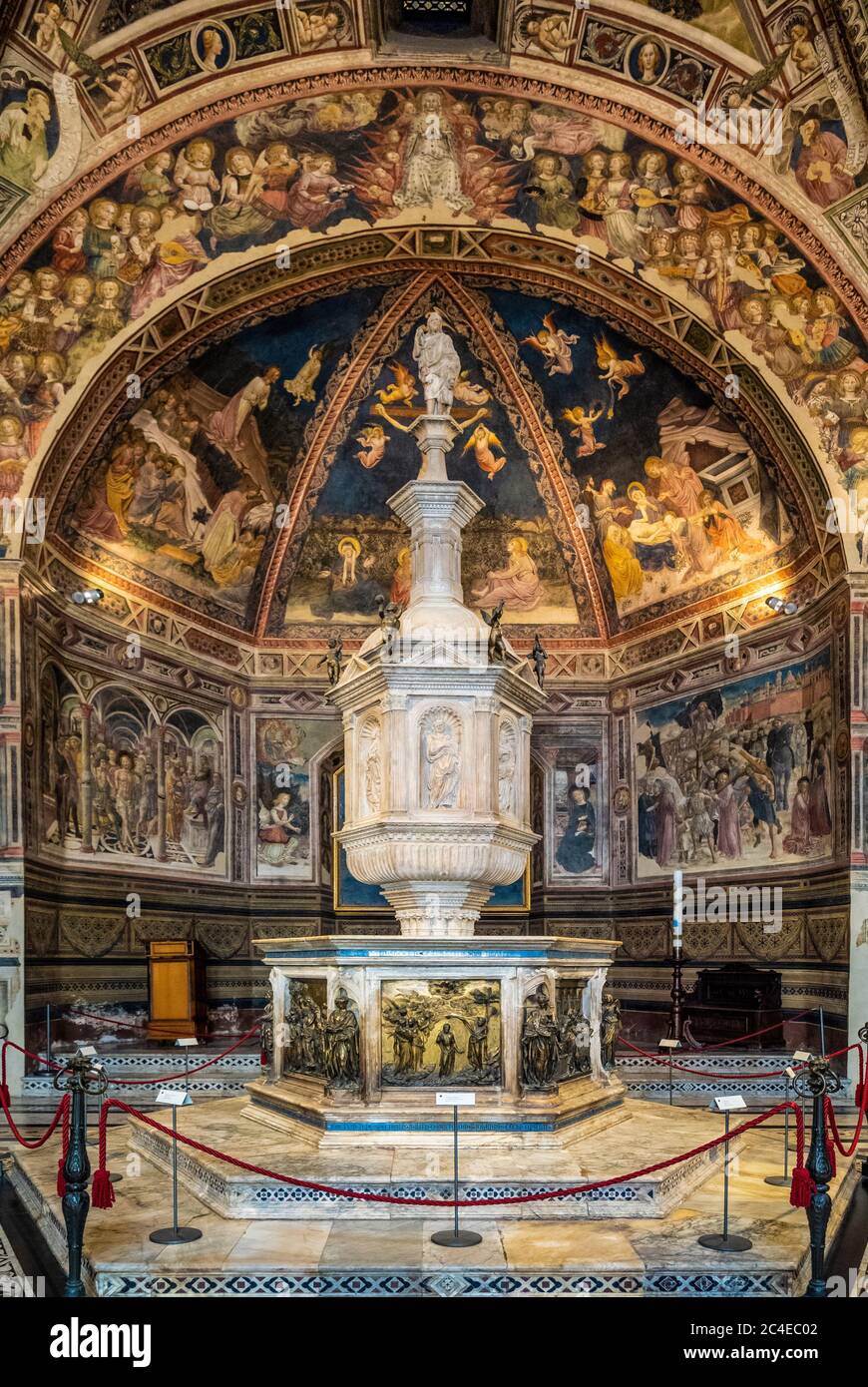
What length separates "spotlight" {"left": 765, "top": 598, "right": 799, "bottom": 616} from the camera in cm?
1552

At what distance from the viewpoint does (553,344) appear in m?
17.0

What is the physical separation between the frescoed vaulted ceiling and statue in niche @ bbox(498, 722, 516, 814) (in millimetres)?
5181

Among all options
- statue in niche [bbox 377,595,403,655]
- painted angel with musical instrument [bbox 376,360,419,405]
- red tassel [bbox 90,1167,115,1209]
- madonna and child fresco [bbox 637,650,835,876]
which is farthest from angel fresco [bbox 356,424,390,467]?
red tassel [bbox 90,1167,115,1209]

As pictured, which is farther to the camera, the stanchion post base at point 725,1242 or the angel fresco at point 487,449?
the angel fresco at point 487,449

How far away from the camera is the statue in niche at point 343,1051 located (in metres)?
9.12

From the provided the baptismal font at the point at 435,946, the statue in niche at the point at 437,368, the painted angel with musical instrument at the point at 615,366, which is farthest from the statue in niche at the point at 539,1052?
the painted angel with musical instrument at the point at 615,366

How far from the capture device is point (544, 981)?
30.6 ft

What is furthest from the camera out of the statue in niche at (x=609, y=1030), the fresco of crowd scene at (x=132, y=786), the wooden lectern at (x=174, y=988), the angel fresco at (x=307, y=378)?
the angel fresco at (x=307, y=378)

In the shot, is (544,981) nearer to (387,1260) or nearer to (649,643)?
(387,1260)

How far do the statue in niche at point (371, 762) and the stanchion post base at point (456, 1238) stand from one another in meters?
4.03

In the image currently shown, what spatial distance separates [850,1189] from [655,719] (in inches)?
378

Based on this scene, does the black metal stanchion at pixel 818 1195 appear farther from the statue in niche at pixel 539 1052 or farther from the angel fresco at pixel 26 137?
the angel fresco at pixel 26 137

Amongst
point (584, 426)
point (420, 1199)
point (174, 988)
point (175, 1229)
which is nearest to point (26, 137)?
point (584, 426)

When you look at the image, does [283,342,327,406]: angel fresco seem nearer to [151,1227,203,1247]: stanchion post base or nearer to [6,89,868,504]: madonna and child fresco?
[6,89,868,504]: madonna and child fresco
